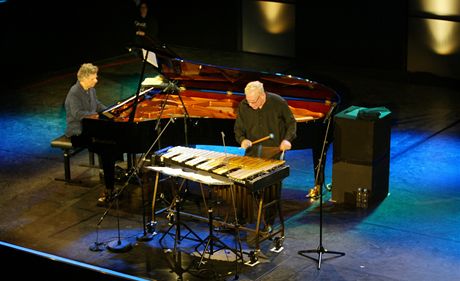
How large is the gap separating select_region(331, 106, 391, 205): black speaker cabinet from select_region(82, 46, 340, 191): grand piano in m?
0.23

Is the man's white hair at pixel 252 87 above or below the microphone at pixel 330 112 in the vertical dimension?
above

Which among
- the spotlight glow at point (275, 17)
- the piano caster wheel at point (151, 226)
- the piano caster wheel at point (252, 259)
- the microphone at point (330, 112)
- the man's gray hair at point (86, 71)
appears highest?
the spotlight glow at point (275, 17)

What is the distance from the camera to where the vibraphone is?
7547mm

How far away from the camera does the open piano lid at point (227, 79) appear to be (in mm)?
9766

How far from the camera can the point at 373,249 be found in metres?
8.08

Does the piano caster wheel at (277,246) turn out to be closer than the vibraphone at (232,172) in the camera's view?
No

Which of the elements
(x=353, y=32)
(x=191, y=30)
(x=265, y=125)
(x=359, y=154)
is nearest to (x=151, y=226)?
(x=265, y=125)

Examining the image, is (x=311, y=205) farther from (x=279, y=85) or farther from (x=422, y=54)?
(x=422, y=54)

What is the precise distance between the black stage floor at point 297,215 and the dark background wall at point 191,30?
4.45ft

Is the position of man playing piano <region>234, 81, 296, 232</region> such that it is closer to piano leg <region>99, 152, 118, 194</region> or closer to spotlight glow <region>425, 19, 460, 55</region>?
piano leg <region>99, 152, 118, 194</region>

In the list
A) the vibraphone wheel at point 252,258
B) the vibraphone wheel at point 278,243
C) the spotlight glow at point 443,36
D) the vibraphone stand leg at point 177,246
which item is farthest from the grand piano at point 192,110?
the spotlight glow at point 443,36

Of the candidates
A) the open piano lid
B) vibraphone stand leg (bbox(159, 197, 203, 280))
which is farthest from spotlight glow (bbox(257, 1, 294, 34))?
vibraphone stand leg (bbox(159, 197, 203, 280))

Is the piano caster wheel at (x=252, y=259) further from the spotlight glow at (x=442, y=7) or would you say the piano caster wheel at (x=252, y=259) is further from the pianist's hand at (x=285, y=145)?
the spotlight glow at (x=442, y=7)

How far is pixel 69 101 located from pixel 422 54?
6.41 m
